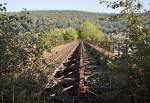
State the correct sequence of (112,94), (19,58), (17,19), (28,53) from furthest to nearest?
(28,53) → (19,58) → (112,94) → (17,19)

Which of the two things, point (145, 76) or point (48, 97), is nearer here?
point (145, 76)

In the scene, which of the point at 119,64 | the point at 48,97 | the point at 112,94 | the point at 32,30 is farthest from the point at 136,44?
the point at 32,30

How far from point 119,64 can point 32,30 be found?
13.3 ft

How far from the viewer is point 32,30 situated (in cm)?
1298

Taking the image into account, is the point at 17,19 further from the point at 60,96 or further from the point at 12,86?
the point at 60,96

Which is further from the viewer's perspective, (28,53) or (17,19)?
(28,53)

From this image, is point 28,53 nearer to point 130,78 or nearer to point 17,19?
point 17,19

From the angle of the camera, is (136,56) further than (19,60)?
No

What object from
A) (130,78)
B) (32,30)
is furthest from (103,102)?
(32,30)

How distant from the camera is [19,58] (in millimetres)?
10617

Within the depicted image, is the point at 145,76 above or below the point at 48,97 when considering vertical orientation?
above

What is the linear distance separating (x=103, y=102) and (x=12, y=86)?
234 centimetres

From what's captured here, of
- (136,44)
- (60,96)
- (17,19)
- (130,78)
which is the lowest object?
(60,96)

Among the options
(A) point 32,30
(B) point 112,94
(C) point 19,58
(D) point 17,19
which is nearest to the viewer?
(D) point 17,19
